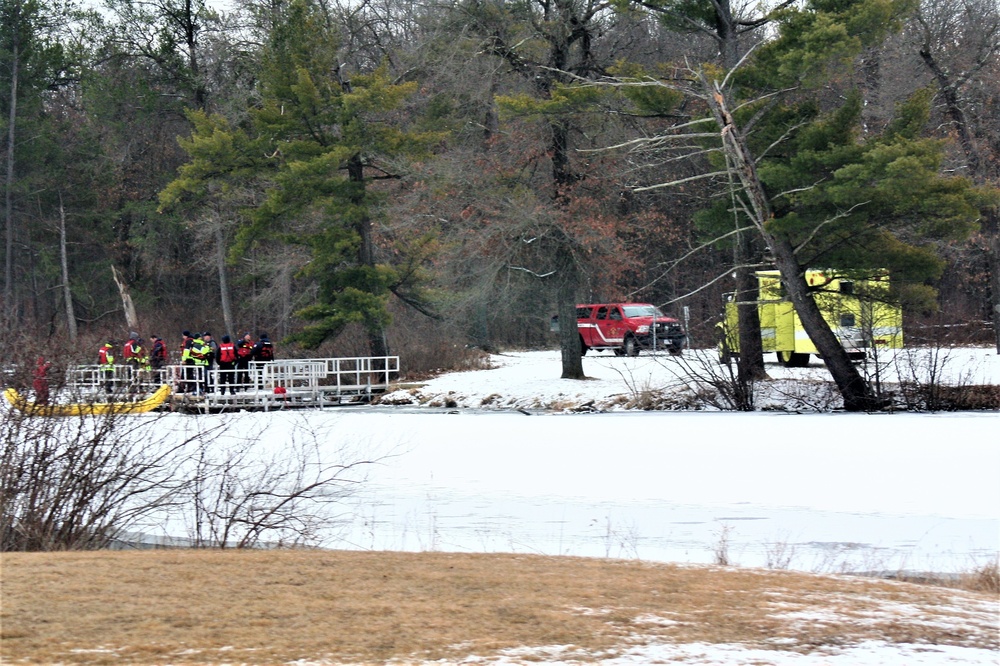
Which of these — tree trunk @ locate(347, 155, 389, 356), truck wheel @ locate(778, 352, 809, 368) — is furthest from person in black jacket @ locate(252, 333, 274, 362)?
truck wheel @ locate(778, 352, 809, 368)

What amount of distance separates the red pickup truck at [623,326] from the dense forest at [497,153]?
383cm

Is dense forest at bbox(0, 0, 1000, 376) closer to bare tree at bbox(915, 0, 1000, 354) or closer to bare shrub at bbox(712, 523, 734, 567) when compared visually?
bare tree at bbox(915, 0, 1000, 354)

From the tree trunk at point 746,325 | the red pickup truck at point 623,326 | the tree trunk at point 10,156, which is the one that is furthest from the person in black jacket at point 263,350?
the tree trunk at point 10,156

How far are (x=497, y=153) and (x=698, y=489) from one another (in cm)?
1726

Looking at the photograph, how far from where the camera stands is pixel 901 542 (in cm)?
1231

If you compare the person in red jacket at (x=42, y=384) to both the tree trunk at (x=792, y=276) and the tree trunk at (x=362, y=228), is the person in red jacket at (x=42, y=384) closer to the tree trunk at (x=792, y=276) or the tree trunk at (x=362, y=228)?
the tree trunk at (x=792, y=276)

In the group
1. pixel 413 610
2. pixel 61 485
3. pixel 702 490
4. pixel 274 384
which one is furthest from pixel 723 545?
pixel 274 384

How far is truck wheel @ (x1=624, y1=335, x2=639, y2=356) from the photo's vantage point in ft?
141

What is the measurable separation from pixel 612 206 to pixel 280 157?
10358 millimetres

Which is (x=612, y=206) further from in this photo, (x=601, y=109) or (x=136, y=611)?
(x=136, y=611)

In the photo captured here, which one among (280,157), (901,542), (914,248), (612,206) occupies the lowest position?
(901,542)

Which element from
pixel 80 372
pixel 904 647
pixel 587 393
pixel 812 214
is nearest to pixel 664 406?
pixel 587 393

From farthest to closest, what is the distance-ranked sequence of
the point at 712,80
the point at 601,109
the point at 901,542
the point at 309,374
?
the point at 309,374
the point at 601,109
the point at 712,80
the point at 901,542

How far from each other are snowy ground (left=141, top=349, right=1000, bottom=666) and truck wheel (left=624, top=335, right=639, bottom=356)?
13593 millimetres
